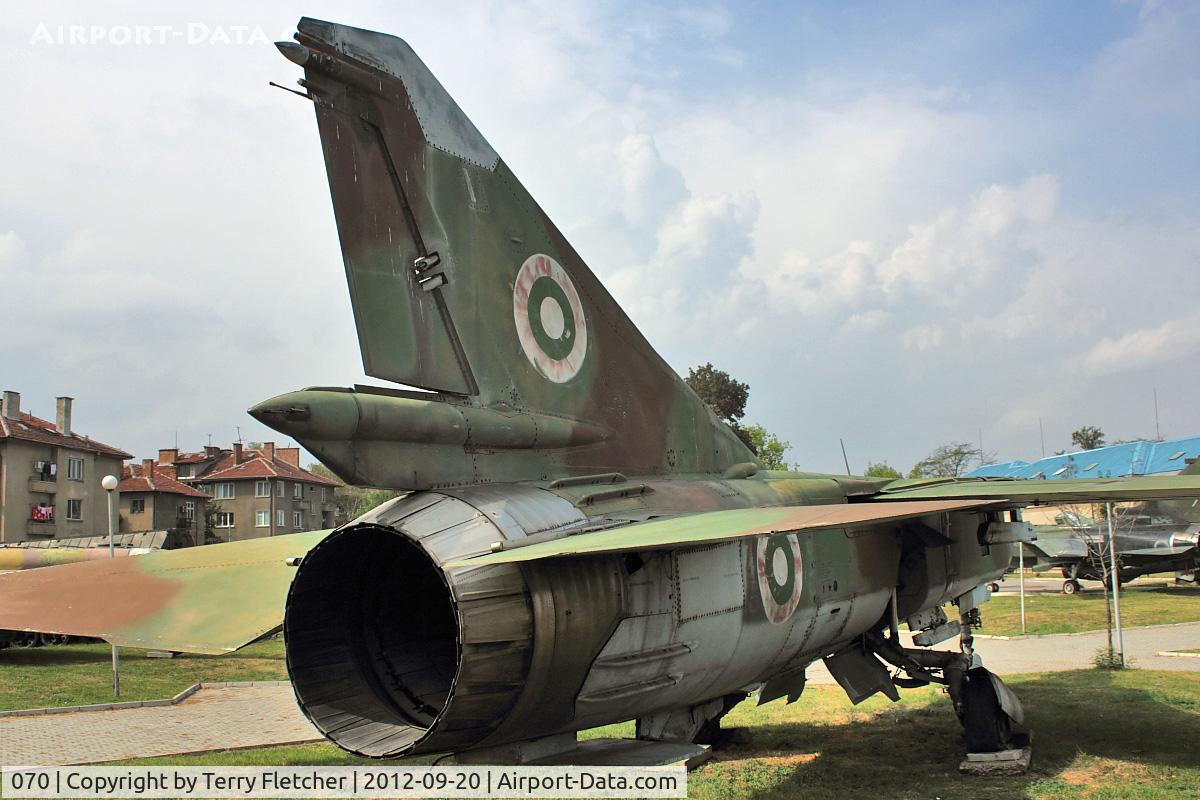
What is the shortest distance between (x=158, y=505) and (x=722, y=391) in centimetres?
2860

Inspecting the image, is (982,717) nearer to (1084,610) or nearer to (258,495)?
(1084,610)

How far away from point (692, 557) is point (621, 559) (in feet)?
1.88

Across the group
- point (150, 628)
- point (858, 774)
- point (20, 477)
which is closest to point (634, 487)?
point (150, 628)

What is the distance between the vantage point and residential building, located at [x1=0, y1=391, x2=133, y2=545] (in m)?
36.7

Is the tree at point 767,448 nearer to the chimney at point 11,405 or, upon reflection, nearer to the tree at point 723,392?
the tree at point 723,392

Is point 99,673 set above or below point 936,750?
below

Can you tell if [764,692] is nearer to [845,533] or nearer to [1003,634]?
[845,533]

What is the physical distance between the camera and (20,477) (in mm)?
37062

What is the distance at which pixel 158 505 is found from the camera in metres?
44.5

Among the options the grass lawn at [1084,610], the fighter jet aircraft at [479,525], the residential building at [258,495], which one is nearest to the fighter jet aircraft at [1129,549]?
the grass lawn at [1084,610]

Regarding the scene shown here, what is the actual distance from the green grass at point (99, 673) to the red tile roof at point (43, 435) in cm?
1938

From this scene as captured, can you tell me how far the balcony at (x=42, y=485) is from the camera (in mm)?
37562

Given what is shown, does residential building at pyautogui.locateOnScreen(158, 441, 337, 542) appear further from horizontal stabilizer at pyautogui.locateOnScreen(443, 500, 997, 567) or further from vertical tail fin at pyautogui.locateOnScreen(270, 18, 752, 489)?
horizontal stabilizer at pyautogui.locateOnScreen(443, 500, 997, 567)

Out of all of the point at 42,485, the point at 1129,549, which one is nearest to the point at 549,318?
the point at 1129,549
